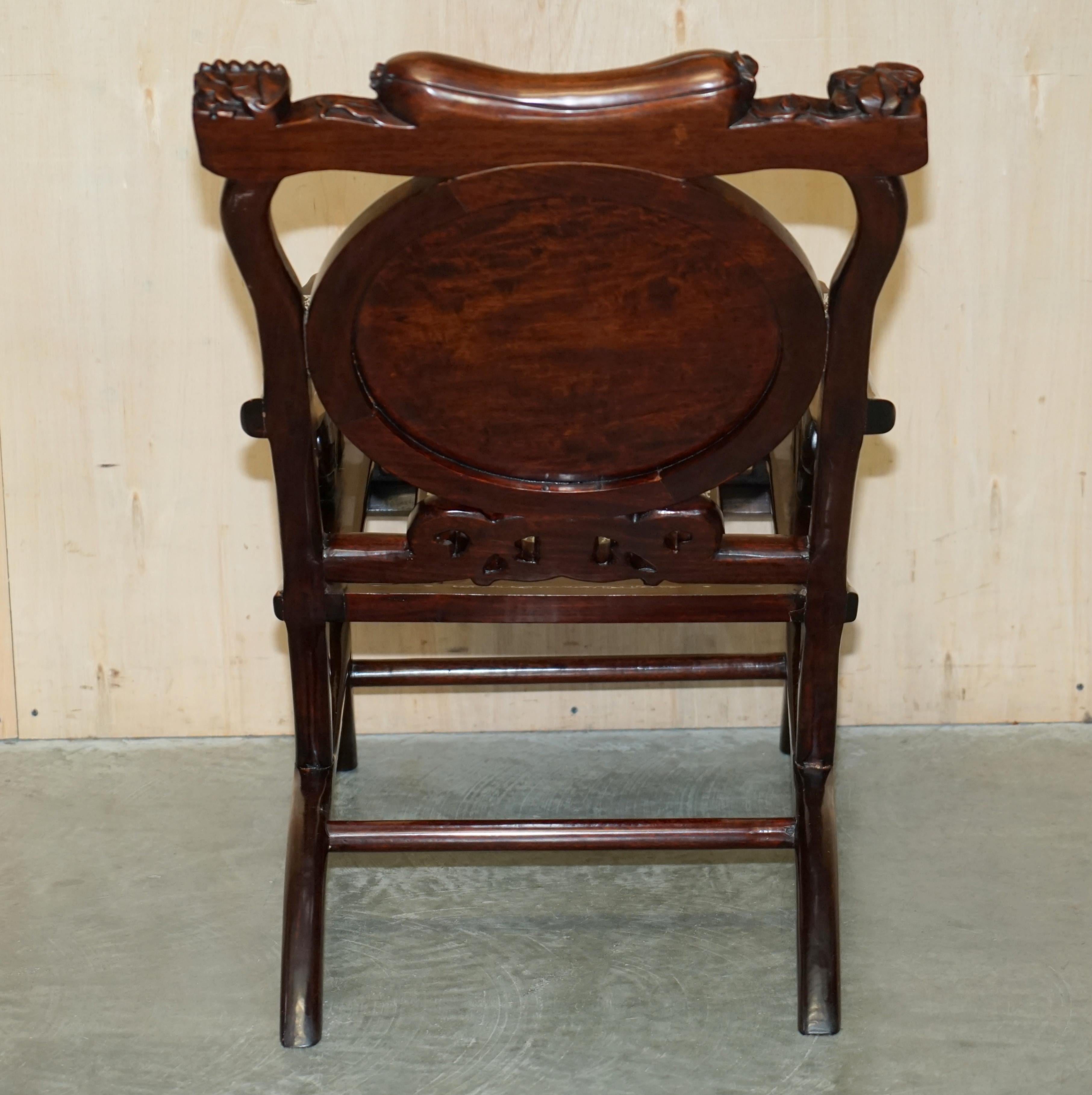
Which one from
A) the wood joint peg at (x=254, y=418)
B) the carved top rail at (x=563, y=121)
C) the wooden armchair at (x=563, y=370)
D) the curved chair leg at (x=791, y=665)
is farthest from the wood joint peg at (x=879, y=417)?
the wood joint peg at (x=254, y=418)

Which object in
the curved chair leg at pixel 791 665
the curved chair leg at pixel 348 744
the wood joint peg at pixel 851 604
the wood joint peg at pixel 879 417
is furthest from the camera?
the curved chair leg at pixel 348 744

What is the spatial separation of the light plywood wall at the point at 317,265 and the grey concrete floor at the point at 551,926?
3.8 inches

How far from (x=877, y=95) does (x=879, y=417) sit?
32 cm

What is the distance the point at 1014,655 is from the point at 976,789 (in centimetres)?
24

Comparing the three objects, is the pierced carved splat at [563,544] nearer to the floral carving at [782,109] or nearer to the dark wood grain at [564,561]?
the dark wood grain at [564,561]

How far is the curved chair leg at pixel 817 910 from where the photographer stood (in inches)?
59.4

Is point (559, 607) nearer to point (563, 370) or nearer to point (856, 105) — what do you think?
point (563, 370)

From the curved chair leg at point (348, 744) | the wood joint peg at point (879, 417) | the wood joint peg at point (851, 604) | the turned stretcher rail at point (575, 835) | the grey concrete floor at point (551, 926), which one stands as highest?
the wood joint peg at point (879, 417)

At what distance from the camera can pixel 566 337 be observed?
1.22 meters

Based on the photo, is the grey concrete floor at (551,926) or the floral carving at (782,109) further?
the grey concrete floor at (551,926)

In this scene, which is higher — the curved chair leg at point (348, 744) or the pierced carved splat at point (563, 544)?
the pierced carved splat at point (563, 544)

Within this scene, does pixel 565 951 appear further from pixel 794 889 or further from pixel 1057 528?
pixel 1057 528

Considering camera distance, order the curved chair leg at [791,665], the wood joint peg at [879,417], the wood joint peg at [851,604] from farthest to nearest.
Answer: the curved chair leg at [791,665] < the wood joint peg at [851,604] < the wood joint peg at [879,417]

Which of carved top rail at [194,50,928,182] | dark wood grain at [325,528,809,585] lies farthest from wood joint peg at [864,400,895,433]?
carved top rail at [194,50,928,182]
